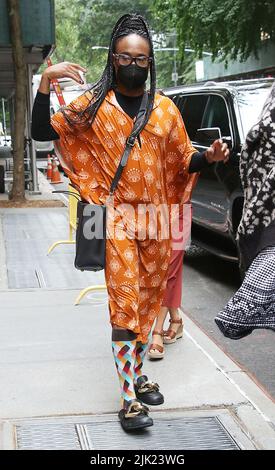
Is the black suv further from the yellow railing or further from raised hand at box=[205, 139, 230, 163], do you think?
raised hand at box=[205, 139, 230, 163]

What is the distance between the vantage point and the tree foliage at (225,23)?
62.6 feet

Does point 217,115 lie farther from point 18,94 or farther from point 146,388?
point 18,94

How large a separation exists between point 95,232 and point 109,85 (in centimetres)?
79

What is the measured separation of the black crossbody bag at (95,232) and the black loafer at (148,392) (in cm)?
81

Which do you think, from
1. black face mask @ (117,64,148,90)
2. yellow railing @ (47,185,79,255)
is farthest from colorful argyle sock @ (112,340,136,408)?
yellow railing @ (47,185,79,255)

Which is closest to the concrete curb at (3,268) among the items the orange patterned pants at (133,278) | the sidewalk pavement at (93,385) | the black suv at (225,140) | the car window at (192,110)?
the sidewalk pavement at (93,385)

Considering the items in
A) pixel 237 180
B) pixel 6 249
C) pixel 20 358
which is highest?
pixel 237 180

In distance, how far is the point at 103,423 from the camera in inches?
160

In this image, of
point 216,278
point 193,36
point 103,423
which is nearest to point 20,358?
point 103,423

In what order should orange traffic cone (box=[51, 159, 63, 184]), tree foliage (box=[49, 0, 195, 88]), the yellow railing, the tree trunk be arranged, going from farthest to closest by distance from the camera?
tree foliage (box=[49, 0, 195, 88]) → orange traffic cone (box=[51, 159, 63, 184]) → the tree trunk → the yellow railing

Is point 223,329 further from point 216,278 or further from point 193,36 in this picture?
point 193,36

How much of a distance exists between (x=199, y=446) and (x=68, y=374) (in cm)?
129

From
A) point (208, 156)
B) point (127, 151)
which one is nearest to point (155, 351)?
point (208, 156)

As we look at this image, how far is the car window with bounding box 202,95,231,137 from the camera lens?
7984 mm
